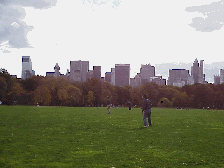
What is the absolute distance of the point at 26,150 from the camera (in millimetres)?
11453

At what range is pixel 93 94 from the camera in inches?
4382

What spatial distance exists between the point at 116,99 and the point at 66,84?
32.8m

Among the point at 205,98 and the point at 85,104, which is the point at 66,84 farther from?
the point at 205,98

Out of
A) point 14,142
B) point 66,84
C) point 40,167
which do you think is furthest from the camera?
point 66,84

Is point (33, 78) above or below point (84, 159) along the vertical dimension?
above

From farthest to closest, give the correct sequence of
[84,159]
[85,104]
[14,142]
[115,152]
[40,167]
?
[85,104], [14,142], [115,152], [84,159], [40,167]

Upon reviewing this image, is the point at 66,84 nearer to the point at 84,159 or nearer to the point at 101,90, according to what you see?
the point at 101,90

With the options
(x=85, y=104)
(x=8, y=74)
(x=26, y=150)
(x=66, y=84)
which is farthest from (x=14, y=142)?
(x=85, y=104)

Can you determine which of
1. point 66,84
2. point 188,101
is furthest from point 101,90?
point 188,101

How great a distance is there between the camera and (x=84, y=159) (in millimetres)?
9898

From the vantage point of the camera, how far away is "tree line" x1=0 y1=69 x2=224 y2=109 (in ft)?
297

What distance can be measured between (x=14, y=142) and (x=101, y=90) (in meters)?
98.1

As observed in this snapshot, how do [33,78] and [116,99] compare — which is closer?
[33,78]

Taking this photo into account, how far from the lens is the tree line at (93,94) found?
9050cm
